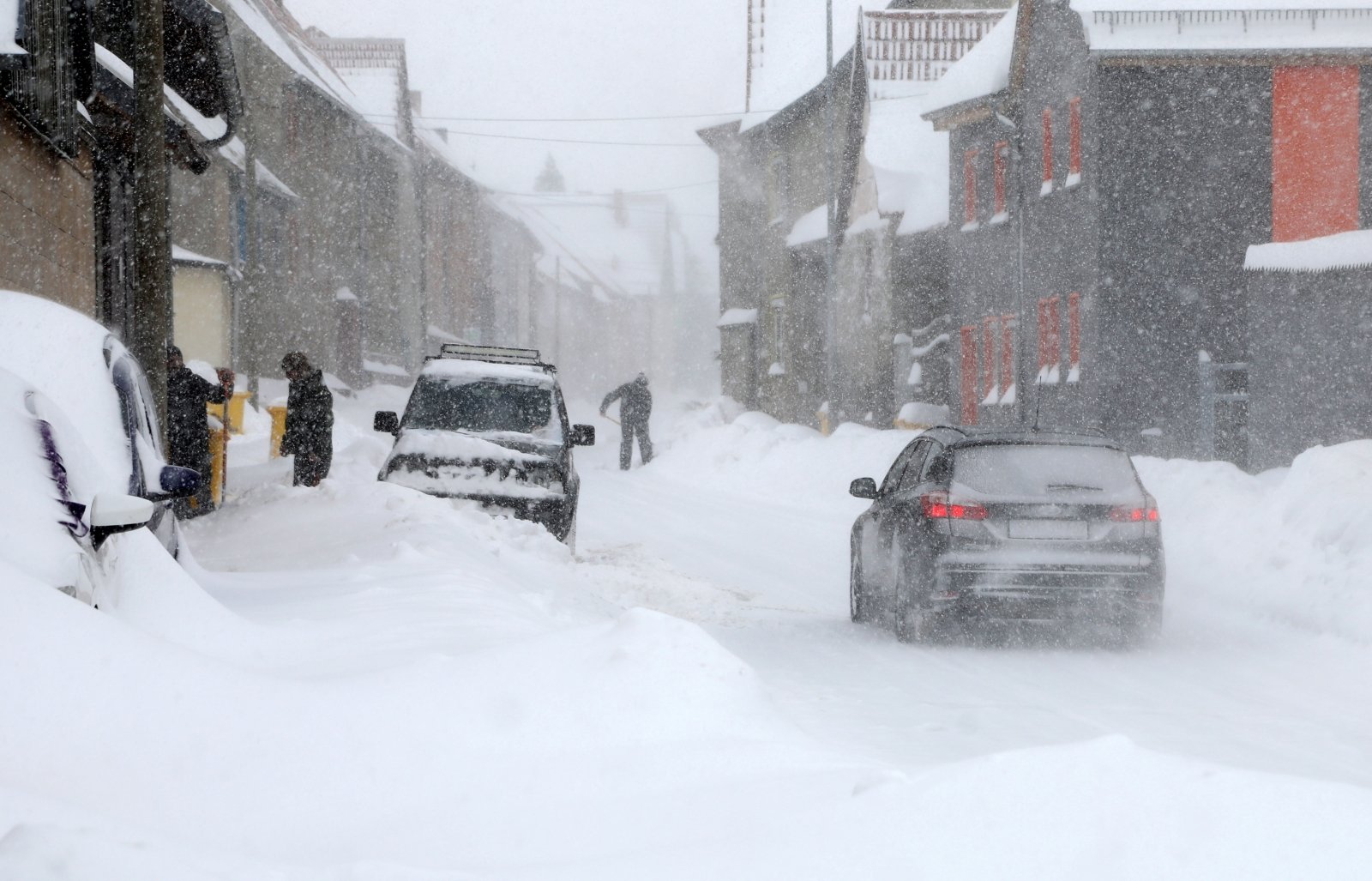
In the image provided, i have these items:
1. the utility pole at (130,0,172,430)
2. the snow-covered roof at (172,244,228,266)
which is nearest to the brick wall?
the utility pole at (130,0,172,430)

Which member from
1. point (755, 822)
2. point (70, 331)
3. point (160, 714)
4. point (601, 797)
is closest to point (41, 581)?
point (160, 714)

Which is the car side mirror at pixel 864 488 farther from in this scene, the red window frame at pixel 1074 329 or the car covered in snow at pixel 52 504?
the red window frame at pixel 1074 329

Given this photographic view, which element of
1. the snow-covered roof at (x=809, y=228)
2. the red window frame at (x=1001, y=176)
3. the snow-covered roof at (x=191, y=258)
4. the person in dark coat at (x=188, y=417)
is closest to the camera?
the person in dark coat at (x=188, y=417)

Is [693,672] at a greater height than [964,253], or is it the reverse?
[964,253]

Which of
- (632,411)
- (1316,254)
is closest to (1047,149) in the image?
(1316,254)

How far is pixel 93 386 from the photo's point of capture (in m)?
6.97

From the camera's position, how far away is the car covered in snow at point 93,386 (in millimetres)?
6637

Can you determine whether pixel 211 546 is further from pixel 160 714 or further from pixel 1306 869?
pixel 1306 869

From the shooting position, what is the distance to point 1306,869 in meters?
3.47

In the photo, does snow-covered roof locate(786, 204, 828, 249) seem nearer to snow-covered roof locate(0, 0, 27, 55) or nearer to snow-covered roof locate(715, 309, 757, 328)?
snow-covered roof locate(715, 309, 757, 328)

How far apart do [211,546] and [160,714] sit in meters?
7.58

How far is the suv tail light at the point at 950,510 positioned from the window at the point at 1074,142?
14929mm

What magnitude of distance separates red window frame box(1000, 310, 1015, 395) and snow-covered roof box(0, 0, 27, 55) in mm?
20181

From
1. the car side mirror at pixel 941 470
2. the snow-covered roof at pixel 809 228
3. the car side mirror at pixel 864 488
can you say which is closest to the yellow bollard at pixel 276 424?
the car side mirror at pixel 864 488
